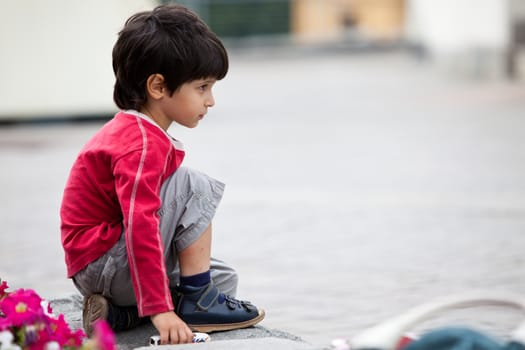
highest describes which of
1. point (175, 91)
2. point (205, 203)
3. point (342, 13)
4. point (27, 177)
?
point (175, 91)

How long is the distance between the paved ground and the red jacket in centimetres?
88

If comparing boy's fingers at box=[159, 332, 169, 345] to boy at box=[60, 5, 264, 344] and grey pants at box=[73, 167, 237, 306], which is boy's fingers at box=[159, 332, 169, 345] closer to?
boy at box=[60, 5, 264, 344]

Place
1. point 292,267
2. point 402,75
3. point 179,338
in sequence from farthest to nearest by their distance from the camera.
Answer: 1. point 402,75
2. point 292,267
3. point 179,338

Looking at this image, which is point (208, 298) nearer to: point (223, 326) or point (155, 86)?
point (223, 326)

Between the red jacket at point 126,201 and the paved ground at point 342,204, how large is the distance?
88 centimetres

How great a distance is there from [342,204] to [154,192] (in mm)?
3948

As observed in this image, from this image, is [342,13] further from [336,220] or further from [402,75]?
[336,220]

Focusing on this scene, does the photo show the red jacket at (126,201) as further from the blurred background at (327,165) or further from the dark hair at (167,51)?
the blurred background at (327,165)

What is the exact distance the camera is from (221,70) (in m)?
3.29

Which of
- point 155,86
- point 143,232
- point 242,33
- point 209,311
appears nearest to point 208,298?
point 209,311

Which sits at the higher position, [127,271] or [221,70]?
[221,70]

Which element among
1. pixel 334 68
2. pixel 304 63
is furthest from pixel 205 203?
pixel 304 63

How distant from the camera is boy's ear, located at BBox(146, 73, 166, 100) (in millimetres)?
3250

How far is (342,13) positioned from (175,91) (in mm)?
33902
